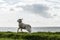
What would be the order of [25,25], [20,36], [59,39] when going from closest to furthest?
[59,39]
[20,36]
[25,25]

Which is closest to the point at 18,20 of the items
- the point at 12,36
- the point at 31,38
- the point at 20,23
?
the point at 20,23

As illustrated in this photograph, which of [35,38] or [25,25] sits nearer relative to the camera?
[35,38]

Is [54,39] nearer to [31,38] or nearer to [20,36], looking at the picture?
[31,38]

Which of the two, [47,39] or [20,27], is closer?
[47,39]

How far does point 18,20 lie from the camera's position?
30.0m

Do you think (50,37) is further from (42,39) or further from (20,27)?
(20,27)

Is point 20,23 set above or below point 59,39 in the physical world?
above

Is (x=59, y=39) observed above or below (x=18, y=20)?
below

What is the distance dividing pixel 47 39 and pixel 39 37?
2.95 ft

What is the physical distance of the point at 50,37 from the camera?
80.1ft

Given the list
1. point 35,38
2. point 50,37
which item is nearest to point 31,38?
point 35,38

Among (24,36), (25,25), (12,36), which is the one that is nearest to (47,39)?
(24,36)

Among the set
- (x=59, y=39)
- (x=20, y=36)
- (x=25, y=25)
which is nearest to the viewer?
(x=59, y=39)

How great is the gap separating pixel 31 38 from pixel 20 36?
6.11 ft
